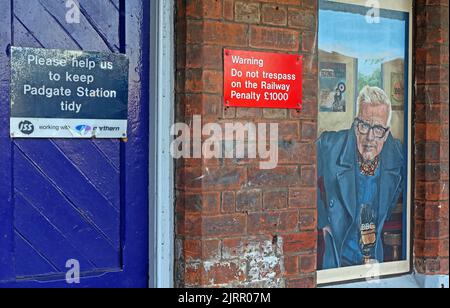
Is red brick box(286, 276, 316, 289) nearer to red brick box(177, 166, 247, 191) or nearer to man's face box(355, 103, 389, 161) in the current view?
red brick box(177, 166, 247, 191)

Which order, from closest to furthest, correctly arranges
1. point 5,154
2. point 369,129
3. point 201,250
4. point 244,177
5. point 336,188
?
1. point 5,154
2. point 201,250
3. point 244,177
4. point 336,188
5. point 369,129

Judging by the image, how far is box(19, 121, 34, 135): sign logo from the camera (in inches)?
115

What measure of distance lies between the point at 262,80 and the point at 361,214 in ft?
3.46

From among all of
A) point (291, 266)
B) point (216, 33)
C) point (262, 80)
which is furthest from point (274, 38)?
point (291, 266)

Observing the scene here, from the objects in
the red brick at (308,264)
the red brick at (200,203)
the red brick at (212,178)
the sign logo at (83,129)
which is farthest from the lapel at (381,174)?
the sign logo at (83,129)

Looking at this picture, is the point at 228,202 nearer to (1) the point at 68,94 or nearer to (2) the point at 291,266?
(2) the point at 291,266

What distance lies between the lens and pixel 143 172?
3246 mm

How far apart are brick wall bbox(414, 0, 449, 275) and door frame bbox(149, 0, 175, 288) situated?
64.6 inches

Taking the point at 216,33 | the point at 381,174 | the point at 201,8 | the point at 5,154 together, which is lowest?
the point at 381,174

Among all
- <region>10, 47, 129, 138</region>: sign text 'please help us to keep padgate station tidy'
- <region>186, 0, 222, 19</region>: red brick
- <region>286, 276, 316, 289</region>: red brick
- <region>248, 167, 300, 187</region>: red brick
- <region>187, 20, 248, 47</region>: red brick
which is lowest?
<region>286, 276, 316, 289</region>: red brick

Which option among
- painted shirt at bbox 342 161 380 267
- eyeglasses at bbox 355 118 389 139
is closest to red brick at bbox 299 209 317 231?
painted shirt at bbox 342 161 380 267

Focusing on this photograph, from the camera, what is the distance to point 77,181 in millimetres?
3076

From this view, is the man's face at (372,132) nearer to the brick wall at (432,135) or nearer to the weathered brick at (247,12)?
the brick wall at (432,135)
